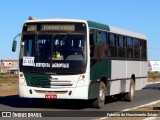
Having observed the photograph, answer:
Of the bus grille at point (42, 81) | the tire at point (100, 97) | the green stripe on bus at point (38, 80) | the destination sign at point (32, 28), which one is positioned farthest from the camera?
the tire at point (100, 97)

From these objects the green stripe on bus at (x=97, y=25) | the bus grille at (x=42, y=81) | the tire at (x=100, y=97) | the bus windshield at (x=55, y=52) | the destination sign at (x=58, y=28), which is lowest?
the tire at (x=100, y=97)

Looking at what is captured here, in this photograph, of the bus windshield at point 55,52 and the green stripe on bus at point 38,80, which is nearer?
the bus windshield at point 55,52

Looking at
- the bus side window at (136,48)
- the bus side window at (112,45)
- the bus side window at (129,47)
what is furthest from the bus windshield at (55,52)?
the bus side window at (136,48)

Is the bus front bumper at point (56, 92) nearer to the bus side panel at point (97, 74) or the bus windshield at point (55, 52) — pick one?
the bus side panel at point (97, 74)

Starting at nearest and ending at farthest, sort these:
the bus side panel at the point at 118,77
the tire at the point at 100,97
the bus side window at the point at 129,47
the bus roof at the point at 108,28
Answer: the bus roof at the point at 108,28, the tire at the point at 100,97, the bus side panel at the point at 118,77, the bus side window at the point at 129,47

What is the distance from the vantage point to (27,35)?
17031mm

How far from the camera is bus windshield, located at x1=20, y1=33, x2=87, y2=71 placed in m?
16.4

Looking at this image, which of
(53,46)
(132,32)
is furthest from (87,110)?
(132,32)

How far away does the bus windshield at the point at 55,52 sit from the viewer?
16.4 metres

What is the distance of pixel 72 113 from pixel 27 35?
332 cm

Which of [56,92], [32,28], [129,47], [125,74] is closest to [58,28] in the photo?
[32,28]

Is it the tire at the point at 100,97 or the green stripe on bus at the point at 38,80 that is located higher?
the green stripe on bus at the point at 38,80

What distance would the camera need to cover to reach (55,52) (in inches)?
653

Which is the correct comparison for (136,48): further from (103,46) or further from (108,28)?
(103,46)
